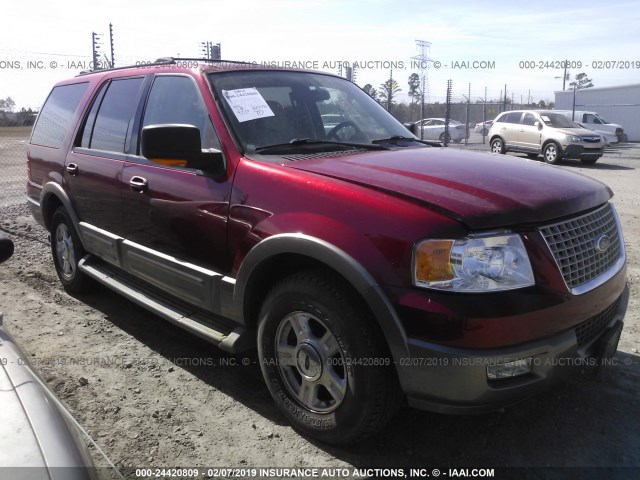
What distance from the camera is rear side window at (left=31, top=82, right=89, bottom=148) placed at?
16.1ft

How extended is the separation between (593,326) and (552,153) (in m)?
16.0

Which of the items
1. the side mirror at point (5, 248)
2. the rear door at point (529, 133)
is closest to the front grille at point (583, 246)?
the side mirror at point (5, 248)

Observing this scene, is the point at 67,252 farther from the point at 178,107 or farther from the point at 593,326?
the point at 593,326

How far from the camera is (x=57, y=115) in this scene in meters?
5.20

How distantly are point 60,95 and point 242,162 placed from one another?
10.6ft

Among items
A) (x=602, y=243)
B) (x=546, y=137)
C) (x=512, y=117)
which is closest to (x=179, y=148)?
(x=602, y=243)

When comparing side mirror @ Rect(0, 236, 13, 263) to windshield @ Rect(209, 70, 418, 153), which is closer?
side mirror @ Rect(0, 236, 13, 263)

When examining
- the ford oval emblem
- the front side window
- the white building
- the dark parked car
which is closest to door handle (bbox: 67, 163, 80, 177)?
the front side window

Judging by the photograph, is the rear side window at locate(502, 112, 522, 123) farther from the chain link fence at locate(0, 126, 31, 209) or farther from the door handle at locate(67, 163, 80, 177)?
the door handle at locate(67, 163, 80, 177)

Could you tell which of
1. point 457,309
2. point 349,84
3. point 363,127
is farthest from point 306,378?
point 349,84

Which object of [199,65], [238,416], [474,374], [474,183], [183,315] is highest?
[199,65]

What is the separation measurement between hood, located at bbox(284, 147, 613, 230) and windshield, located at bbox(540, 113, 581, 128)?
15985mm

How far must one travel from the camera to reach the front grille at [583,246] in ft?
7.96

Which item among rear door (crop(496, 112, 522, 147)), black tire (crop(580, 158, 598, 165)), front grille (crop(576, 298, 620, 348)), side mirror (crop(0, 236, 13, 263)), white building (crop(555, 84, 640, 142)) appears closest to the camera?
side mirror (crop(0, 236, 13, 263))
